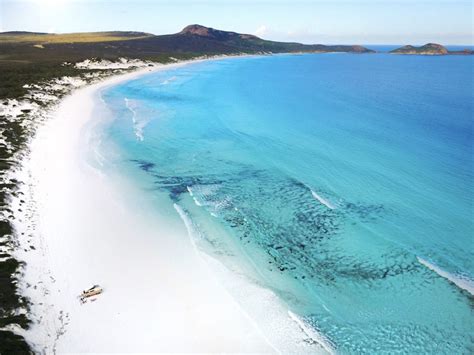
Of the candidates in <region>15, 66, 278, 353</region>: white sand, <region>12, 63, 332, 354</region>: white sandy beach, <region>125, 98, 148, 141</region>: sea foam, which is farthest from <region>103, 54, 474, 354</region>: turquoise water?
<region>15, 66, 278, 353</region>: white sand

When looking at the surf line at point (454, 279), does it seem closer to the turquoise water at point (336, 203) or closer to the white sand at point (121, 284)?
the turquoise water at point (336, 203)

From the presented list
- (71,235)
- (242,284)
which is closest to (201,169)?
(71,235)

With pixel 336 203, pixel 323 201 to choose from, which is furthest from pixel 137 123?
pixel 336 203

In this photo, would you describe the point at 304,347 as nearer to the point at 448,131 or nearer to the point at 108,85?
the point at 448,131

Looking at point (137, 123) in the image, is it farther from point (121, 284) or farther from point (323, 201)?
point (121, 284)

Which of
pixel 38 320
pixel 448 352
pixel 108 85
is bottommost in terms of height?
pixel 448 352

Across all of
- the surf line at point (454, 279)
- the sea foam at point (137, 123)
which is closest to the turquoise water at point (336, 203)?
the surf line at point (454, 279)
